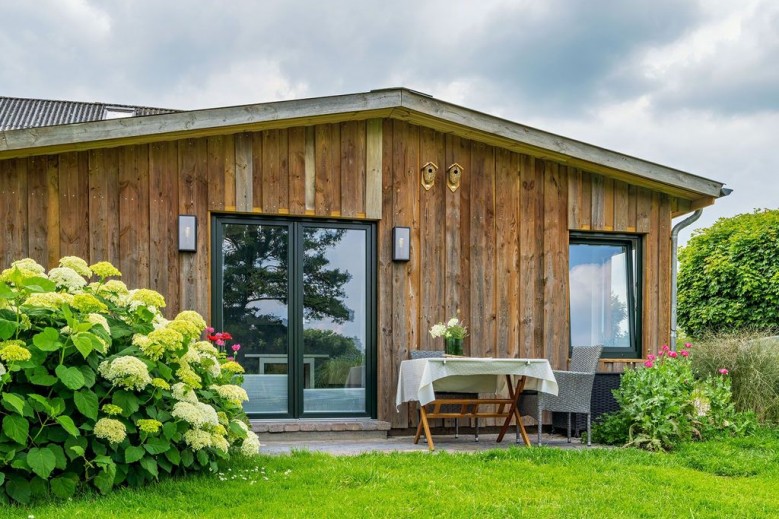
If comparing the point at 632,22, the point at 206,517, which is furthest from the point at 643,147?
the point at 206,517

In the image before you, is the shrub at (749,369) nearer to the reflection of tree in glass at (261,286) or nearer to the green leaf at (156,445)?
the reflection of tree in glass at (261,286)

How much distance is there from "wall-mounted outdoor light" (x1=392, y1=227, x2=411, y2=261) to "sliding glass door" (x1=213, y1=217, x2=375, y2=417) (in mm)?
206

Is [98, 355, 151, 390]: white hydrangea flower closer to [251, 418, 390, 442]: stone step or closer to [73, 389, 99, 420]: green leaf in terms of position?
[73, 389, 99, 420]: green leaf

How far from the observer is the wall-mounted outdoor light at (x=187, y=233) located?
626cm

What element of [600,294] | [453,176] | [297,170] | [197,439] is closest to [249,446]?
[197,439]

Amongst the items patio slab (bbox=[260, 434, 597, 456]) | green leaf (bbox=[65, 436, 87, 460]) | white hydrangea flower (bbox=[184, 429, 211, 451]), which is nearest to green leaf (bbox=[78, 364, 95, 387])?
green leaf (bbox=[65, 436, 87, 460])

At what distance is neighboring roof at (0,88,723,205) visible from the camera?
574cm

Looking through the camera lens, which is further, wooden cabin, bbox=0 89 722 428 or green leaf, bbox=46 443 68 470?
wooden cabin, bbox=0 89 722 428

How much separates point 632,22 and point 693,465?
713cm

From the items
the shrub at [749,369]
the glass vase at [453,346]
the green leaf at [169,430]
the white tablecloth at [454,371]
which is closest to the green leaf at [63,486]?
the green leaf at [169,430]

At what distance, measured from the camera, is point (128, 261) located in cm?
620

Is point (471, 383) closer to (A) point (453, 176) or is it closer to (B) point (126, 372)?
(A) point (453, 176)

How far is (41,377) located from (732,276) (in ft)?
38.2

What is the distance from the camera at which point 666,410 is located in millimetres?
6012
